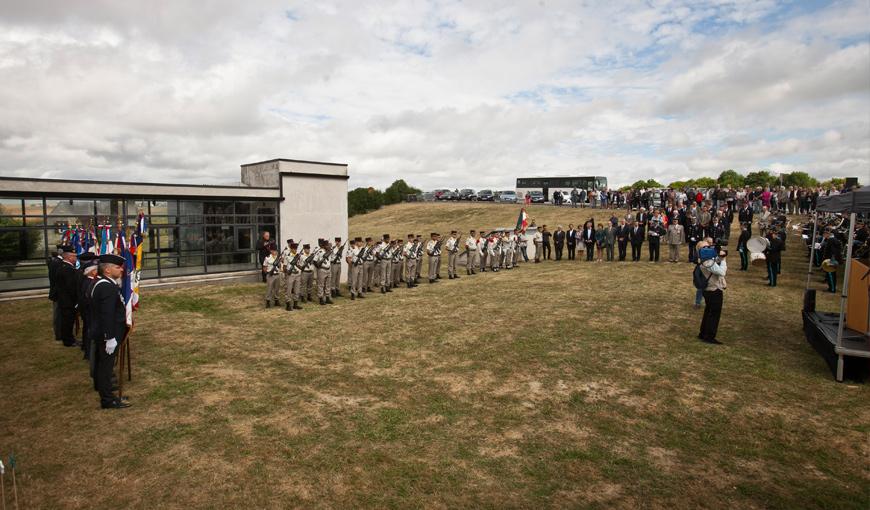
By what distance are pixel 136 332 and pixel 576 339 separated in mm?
9670

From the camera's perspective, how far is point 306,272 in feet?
46.9

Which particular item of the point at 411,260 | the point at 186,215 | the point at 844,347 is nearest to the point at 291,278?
the point at 411,260

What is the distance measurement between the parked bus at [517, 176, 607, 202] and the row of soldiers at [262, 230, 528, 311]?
102 feet

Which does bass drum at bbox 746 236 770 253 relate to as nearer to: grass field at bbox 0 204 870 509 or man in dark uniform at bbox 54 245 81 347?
grass field at bbox 0 204 870 509

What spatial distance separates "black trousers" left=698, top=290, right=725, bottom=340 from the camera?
10016 millimetres

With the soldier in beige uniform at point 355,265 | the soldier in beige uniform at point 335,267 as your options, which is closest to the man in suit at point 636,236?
the soldier in beige uniform at point 355,265

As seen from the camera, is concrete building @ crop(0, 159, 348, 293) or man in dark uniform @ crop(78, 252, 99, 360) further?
concrete building @ crop(0, 159, 348, 293)

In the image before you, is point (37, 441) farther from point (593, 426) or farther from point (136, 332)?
point (593, 426)

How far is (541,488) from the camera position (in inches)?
208

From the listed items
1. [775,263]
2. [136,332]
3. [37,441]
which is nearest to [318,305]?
[136,332]

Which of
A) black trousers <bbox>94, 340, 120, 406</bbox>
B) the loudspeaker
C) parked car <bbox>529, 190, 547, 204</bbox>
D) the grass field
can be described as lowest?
the grass field

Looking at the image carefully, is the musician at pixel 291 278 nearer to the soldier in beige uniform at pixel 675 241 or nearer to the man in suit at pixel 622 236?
the man in suit at pixel 622 236

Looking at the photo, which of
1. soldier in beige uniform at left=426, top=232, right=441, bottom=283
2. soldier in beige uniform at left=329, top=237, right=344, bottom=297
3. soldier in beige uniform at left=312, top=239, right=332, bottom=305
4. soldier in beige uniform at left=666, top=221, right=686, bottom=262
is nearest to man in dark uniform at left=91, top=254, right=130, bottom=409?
soldier in beige uniform at left=312, top=239, right=332, bottom=305

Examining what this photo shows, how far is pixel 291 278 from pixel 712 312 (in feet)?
33.7
